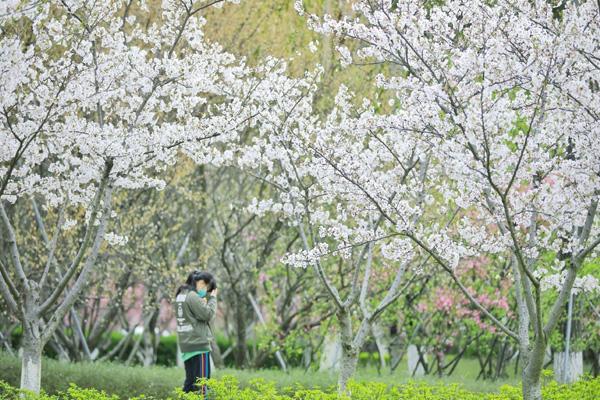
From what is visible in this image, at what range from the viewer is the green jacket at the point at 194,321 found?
8.09m

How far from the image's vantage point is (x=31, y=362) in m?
6.86

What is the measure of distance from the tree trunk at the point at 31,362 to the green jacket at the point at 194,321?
62.4 inches

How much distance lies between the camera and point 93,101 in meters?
7.14

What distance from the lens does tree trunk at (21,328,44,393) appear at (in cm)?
684

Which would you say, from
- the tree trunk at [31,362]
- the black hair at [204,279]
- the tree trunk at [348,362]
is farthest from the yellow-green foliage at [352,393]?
the black hair at [204,279]

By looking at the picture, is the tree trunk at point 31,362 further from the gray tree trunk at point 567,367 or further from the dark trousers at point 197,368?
the gray tree trunk at point 567,367

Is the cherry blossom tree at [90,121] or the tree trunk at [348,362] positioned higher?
the cherry blossom tree at [90,121]

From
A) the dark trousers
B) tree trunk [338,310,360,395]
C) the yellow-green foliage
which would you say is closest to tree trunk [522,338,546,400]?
the yellow-green foliage

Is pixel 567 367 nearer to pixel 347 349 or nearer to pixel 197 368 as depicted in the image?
pixel 347 349

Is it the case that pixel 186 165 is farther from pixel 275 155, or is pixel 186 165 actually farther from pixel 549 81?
pixel 549 81

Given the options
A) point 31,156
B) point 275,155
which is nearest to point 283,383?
point 275,155

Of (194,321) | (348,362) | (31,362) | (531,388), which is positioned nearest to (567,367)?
(348,362)

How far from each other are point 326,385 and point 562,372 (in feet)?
11.7

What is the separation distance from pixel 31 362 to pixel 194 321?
1.77 metres
